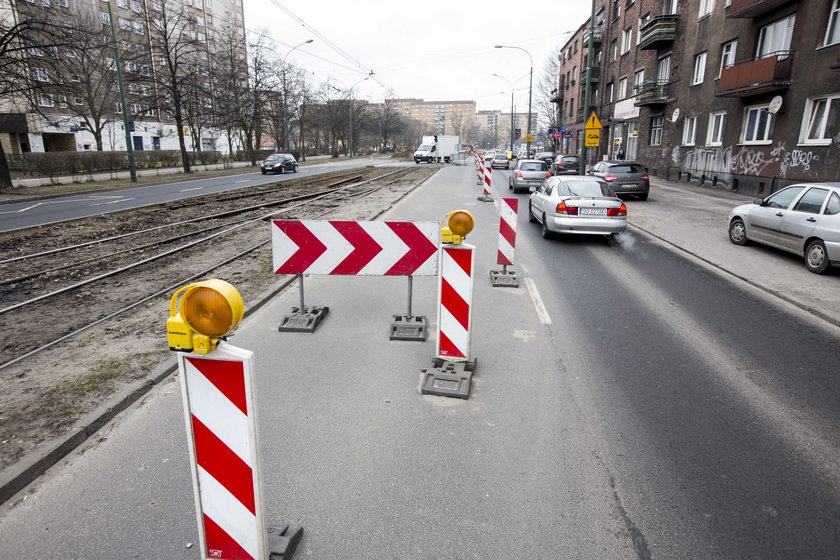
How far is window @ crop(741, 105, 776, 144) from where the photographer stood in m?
21.8

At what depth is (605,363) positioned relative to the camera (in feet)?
16.6

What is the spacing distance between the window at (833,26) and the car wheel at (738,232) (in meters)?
12.0

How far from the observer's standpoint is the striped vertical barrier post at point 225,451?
215cm

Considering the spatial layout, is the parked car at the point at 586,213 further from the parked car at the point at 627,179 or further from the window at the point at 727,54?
the window at the point at 727,54

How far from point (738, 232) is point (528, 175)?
40.9 feet

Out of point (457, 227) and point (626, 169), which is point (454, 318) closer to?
point (457, 227)

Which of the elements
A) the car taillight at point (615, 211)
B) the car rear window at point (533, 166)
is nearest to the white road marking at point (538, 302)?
the car taillight at point (615, 211)

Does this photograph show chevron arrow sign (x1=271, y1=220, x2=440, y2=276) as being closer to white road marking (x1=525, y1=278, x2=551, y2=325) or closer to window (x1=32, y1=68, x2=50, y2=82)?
white road marking (x1=525, y1=278, x2=551, y2=325)

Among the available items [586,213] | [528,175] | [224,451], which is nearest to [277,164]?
[528,175]

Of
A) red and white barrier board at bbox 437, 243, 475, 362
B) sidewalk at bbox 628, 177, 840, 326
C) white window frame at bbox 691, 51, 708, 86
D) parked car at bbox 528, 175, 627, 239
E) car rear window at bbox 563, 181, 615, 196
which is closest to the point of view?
red and white barrier board at bbox 437, 243, 475, 362

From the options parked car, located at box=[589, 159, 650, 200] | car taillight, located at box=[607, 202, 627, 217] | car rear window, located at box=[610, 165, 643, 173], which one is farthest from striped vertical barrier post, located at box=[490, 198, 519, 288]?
car rear window, located at box=[610, 165, 643, 173]

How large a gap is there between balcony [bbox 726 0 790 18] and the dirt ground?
22.6 meters

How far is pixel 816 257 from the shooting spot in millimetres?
8883

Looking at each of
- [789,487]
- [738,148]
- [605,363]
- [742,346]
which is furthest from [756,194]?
[789,487]
